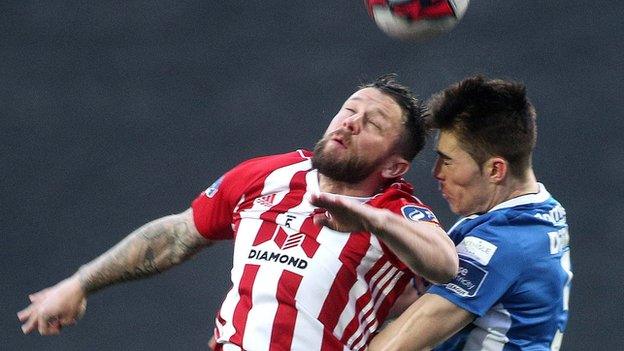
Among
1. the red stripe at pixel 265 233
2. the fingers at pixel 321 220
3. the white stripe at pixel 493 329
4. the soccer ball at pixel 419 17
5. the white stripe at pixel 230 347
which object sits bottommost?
the white stripe at pixel 230 347

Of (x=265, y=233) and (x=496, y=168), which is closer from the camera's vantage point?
(x=496, y=168)

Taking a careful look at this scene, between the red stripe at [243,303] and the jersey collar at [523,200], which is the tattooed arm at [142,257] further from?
the jersey collar at [523,200]

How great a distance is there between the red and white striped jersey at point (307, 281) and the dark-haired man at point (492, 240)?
0.35ft

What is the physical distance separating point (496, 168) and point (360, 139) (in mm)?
361

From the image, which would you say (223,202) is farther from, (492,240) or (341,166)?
(492,240)

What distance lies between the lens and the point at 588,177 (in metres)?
6.04

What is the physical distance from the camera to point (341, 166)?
3.42 meters

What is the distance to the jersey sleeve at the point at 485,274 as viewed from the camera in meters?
3.21

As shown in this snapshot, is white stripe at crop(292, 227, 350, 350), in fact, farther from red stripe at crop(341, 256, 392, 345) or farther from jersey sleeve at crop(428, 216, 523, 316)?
jersey sleeve at crop(428, 216, 523, 316)

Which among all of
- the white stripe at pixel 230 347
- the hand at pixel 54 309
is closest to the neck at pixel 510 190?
the white stripe at pixel 230 347

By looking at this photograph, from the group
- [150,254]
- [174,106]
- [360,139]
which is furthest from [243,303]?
[174,106]

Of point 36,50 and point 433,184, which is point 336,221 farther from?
point 36,50

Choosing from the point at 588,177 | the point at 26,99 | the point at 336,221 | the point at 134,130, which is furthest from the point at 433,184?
the point at 336,221

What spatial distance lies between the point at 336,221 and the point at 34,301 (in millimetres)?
1019
